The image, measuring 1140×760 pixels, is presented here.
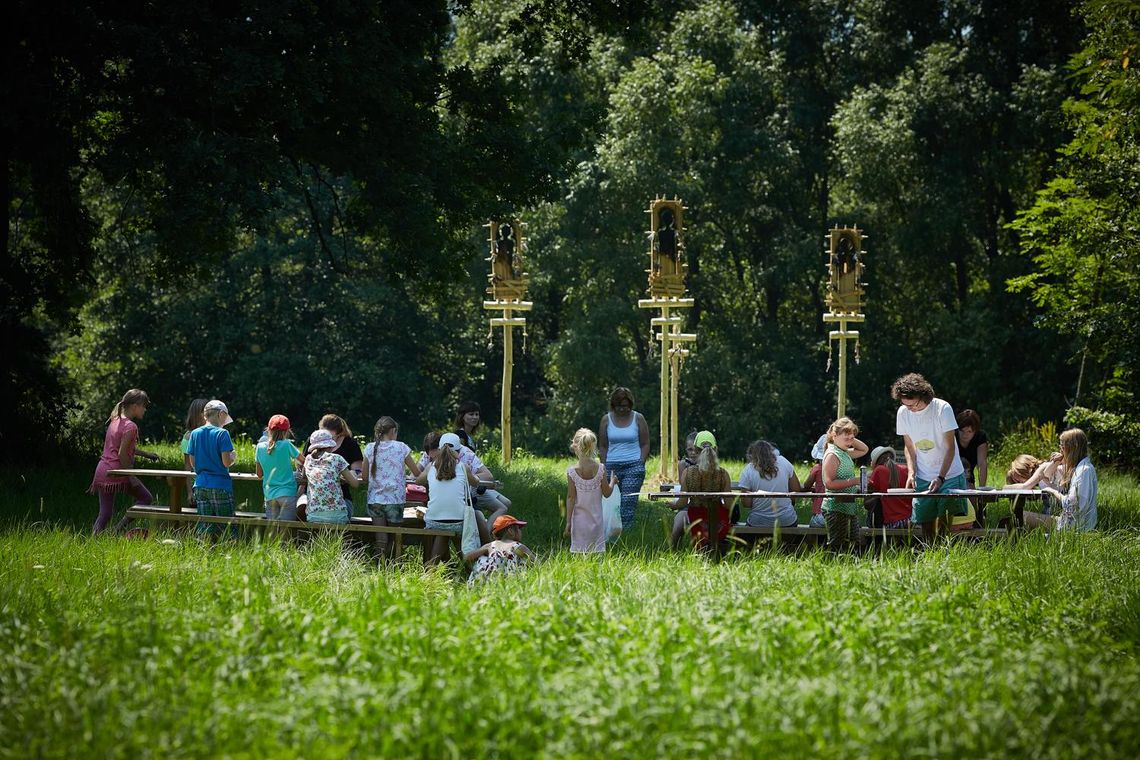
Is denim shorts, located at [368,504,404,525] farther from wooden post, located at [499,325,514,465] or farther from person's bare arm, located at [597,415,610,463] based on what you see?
wooden post, located at [499,325,514,465]

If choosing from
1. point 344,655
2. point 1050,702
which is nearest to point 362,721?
point 344,655

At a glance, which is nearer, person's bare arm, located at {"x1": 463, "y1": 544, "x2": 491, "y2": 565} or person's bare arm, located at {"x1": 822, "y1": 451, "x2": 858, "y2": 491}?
person's bare arm, located at {"x1": 463, "y1": 544, "x2": 491, "y2": 565}

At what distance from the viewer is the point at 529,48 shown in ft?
64.2

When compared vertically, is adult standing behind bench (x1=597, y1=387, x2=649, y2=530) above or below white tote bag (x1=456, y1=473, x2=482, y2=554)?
above

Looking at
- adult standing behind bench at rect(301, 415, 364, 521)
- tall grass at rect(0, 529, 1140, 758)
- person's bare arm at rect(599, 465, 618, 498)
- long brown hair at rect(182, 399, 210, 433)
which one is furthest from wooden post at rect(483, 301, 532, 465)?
tall grass at rect(0, 529, 1140, 758)

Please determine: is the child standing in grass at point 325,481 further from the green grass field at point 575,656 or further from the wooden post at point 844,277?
the wooden post at point 844,277

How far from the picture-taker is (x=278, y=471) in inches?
448

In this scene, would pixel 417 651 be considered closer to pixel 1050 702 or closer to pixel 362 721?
pixel 362 721

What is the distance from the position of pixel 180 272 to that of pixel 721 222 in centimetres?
1950

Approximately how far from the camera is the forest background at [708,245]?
19797 millimetres

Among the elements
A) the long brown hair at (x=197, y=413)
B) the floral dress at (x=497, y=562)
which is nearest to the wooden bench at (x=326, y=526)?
the floral dress at (x=497, y=562)

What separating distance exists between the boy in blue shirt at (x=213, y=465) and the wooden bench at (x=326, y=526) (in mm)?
181

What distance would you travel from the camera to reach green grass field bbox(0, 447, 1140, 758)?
563cm

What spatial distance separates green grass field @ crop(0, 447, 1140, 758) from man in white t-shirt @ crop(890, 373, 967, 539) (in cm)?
106
